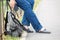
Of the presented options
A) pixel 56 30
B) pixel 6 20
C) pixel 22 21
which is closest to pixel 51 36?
pixel 56 30

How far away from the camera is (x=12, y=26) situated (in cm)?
188

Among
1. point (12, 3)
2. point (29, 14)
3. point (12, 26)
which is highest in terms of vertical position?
point (12, 3)

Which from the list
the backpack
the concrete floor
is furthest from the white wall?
the backpack

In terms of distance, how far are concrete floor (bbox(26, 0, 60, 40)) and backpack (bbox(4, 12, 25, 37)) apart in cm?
12

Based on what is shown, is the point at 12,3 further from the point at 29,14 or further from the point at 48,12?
the point at 48,12

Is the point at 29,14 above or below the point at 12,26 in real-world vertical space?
above

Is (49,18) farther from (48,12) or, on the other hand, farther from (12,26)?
(12,26)

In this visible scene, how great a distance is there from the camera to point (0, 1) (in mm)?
1765

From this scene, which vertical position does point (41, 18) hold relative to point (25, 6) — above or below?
Answer: below

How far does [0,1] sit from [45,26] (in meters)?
0.58

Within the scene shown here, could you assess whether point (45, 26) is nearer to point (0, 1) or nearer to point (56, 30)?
point (56, 30)

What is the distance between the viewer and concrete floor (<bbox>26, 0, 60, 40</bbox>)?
1.87 metres

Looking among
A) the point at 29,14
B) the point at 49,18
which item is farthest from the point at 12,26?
the point at 49,18

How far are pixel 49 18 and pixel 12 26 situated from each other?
0.43 metres
